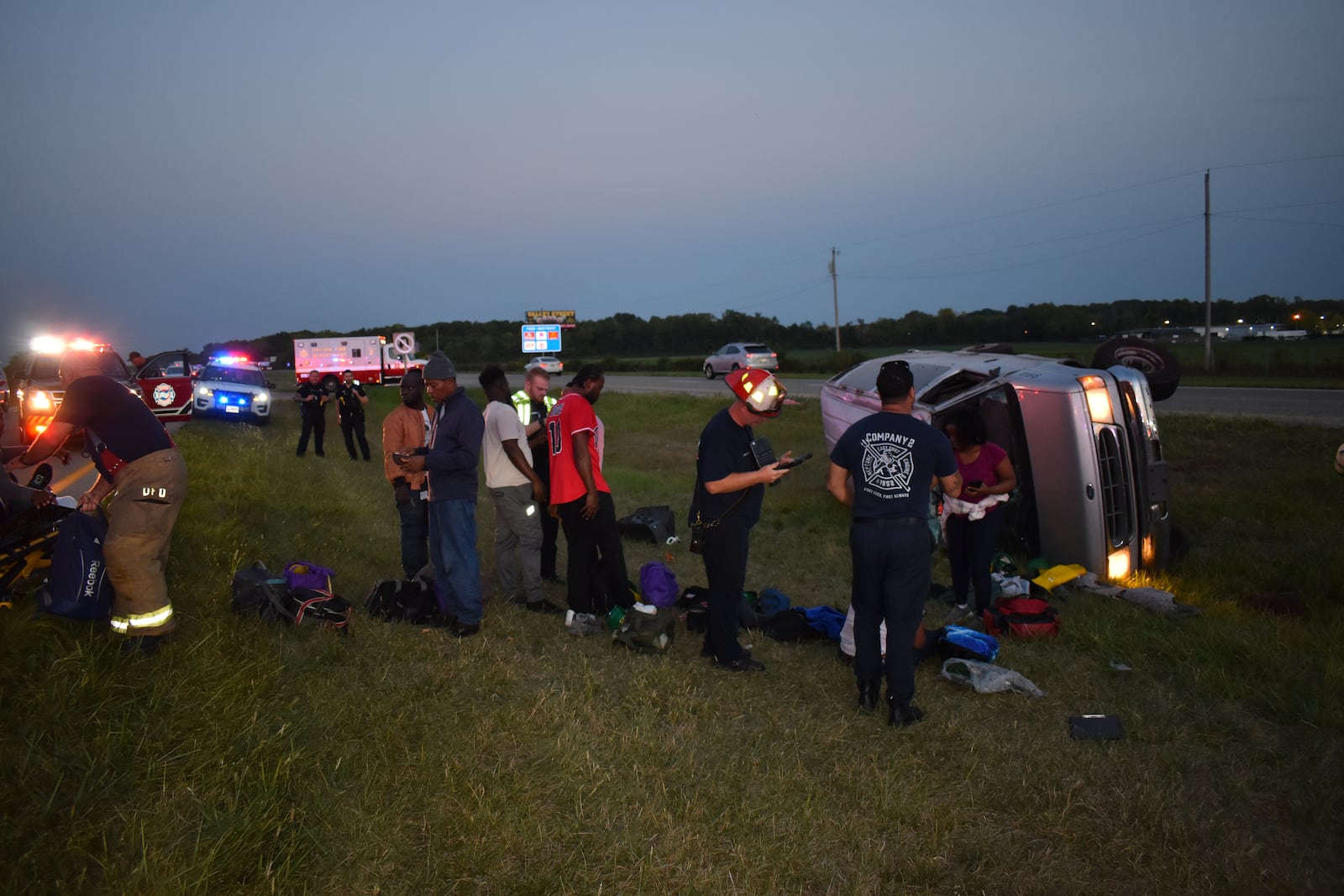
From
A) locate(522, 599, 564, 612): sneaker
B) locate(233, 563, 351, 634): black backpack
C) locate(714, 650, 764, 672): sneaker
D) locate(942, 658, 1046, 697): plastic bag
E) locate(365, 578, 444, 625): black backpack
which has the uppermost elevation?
locate(233, 563, 351, 634): black backpack

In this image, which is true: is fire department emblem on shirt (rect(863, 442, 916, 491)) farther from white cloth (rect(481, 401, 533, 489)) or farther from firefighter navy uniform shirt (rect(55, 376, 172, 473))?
firefighter navy uniform shirt (rect(55, 376, 172, 473))

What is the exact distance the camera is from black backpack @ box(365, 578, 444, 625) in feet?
21.3

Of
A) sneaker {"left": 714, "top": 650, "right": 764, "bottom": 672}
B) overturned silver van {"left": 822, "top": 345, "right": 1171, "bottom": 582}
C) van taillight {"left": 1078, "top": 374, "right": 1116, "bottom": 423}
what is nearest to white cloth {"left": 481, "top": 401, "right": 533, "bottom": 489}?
sneaker {"left": 714, "top": 650, "right": 764, "bottom": 672}

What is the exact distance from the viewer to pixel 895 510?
15.5ft

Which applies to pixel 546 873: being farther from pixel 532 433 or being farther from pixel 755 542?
pixel 755 542

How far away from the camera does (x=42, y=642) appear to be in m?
4.30

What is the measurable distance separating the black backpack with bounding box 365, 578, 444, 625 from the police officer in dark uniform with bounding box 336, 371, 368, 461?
10.0m

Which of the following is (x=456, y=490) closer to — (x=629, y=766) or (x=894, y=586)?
(x=629, y=766)

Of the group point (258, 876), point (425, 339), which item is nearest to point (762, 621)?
point (258, 876)

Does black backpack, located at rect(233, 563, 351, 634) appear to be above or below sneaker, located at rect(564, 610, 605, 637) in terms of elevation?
above

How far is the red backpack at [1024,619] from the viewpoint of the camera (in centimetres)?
651

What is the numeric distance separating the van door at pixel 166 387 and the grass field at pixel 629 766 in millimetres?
16225

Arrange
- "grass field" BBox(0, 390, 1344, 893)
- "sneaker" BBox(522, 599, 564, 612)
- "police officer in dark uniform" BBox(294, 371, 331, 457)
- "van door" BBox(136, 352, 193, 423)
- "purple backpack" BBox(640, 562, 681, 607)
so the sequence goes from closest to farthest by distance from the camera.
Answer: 1. "grass field" BBox(0, 390, 1344, 893)
2. "sneaker" BBox(522, 599, 564, 612)
3. "purple backpack" BBox(640, 562, 681, 607)
4. "police officer in dark uniform" BBox(294, 371, 331, 457)
5. "van door" BBox(136, 352, 193, 423)

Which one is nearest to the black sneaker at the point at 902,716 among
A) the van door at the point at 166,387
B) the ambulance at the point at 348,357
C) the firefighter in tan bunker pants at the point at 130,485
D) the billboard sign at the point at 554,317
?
the firefighter in tan bunker pants at the point at 130,485
